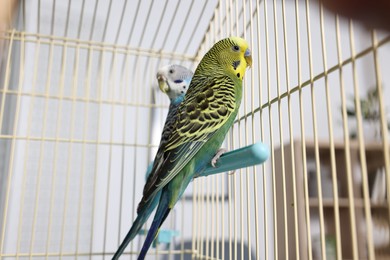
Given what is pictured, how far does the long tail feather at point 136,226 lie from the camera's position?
711mm

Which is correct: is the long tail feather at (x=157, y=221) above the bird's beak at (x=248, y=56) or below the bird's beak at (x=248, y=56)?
below

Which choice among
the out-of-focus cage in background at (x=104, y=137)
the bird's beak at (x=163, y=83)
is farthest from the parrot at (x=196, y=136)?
the bird's beak at (x=163, y=83)

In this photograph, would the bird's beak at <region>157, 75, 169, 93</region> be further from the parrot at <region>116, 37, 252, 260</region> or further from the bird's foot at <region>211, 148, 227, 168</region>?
the bird's foot at <region>211, 148, 227, 168</region>

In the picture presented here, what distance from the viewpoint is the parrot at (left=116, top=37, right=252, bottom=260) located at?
0.73m

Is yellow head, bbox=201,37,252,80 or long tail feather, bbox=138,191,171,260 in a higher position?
yellow head, bbox=201,37,252,80

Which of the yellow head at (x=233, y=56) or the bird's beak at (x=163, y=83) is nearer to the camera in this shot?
the yellow head at (x=233, y=56)

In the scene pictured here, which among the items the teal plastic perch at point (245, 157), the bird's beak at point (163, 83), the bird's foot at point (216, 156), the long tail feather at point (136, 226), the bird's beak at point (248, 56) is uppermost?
the bird's beak at point (163, 83)

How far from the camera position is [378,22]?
0.13 meters

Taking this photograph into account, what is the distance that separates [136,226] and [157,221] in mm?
54

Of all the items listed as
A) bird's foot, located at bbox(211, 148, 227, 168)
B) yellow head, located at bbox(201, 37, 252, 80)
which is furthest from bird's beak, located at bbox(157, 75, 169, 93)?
bird's foot, located at bbox(211, 148, 227, 168)

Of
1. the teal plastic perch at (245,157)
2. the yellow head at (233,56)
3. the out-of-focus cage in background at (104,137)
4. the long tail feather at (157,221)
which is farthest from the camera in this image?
the out-of-focus cage in background at (104,137)

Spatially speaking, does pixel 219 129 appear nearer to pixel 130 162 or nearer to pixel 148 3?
pixel 148 3

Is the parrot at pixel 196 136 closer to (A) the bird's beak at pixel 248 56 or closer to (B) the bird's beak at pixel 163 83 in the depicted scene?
(A) the bird's beak at pixel 248 56

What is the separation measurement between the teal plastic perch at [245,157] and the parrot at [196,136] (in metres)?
0.07
